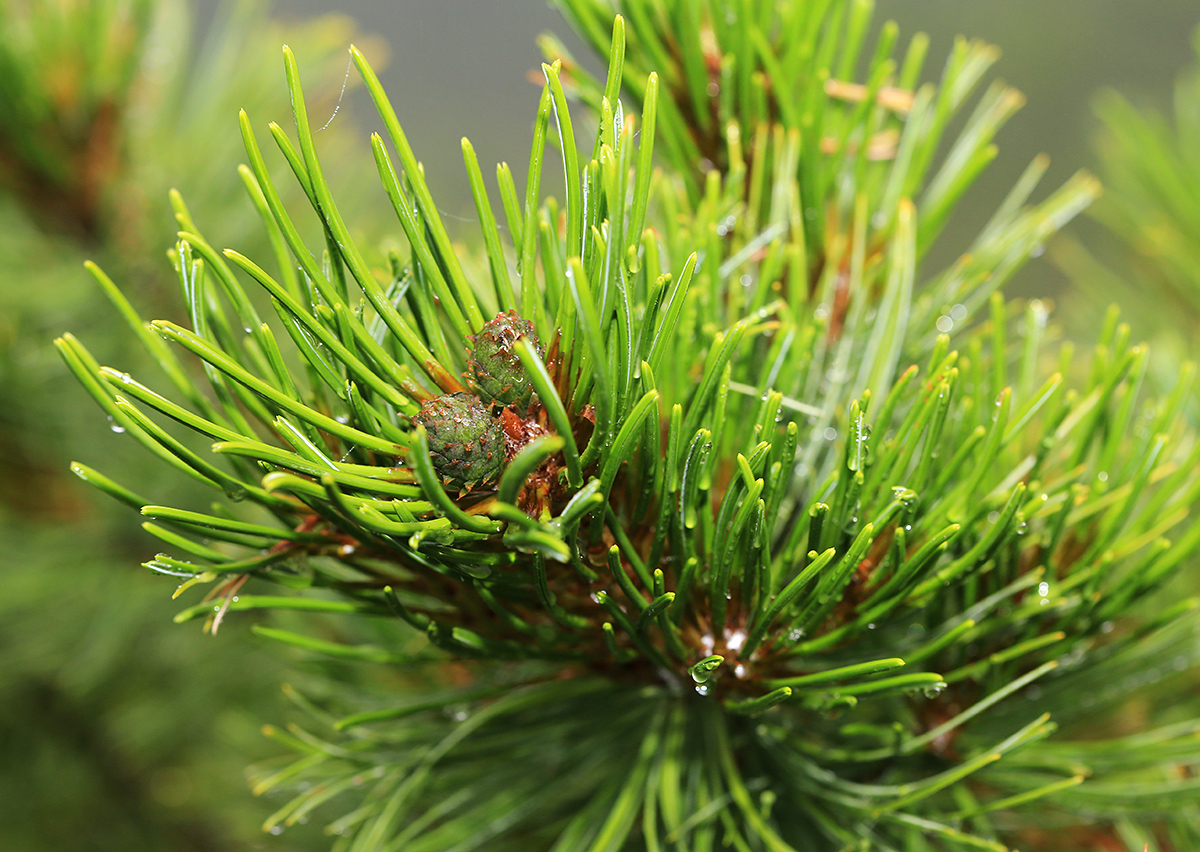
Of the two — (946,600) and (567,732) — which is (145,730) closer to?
(567,732)

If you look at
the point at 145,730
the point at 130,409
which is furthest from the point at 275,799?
the point at 130,409

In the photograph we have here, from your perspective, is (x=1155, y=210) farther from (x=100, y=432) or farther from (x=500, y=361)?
(x=100, y=432)

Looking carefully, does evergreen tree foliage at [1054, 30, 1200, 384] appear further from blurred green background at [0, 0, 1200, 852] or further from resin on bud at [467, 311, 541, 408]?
resin on bud at [467, 311, 541, 408]

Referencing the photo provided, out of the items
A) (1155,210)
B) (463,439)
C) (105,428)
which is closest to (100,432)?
(105,428)

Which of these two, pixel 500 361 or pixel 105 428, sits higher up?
pixel 105 428

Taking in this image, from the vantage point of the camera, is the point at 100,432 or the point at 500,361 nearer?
the point at 500,361

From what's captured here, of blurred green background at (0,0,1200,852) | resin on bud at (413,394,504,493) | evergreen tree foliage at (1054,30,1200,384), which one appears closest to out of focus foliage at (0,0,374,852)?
blurred green background at (0,0,1200,852)
